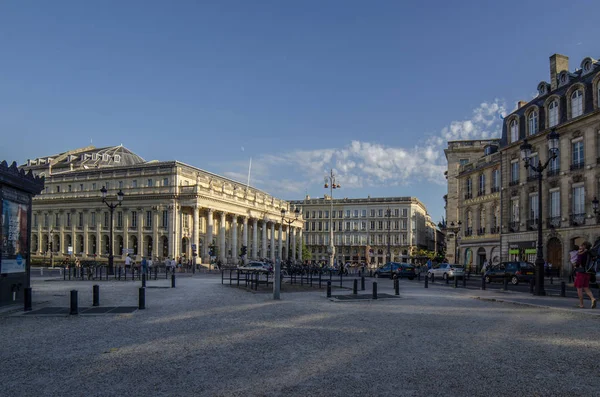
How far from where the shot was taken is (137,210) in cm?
8456

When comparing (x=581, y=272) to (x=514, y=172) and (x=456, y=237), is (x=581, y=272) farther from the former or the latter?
(x=456, y=237)

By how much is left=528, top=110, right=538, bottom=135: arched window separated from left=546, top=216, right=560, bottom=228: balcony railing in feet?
25.8

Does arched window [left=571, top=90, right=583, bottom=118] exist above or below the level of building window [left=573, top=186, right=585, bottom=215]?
above

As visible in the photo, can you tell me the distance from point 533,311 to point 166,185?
74.0m

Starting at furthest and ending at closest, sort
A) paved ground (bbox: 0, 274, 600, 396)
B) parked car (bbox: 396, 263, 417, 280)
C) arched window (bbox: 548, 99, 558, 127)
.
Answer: parked car (bbox: 396, 263, 417, 280), arched window (bbox: 548, 99, 558, 127), paved ground (bbox: 0, 274, 600, 396)

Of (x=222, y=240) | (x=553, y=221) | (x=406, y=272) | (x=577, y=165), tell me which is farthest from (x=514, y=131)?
(x=222, y=240)

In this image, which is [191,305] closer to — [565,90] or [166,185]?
[565,90]

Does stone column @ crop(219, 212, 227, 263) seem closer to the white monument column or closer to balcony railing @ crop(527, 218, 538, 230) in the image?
the white monument column

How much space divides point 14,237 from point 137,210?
71622 millimetres

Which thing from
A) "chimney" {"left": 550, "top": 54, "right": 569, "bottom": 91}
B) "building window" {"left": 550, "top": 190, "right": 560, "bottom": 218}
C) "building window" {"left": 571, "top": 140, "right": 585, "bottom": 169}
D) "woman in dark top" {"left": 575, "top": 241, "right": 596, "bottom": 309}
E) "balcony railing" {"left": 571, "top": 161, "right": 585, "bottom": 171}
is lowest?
"woman in dark top" {"left": 575, "top": 241, "right": 596, "bottom": 309}

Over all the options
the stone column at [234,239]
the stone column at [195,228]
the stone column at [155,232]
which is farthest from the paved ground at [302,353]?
the stone column at [234,239]

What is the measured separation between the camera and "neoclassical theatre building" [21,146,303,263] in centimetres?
8200

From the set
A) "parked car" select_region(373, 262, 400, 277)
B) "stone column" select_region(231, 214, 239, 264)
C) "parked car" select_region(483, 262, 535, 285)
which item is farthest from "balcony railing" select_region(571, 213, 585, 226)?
"stone column" select_region(231, 214, 239, 264)

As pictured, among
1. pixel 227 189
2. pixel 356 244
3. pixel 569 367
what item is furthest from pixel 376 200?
pixel 569 367
